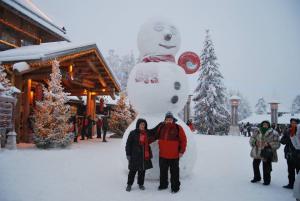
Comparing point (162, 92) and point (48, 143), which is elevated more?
point (162, 92)

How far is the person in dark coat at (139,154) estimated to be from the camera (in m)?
5.57

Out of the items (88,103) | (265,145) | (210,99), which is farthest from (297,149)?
(210,99)

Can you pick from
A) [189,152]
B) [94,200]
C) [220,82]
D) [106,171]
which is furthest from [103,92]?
[220,82]

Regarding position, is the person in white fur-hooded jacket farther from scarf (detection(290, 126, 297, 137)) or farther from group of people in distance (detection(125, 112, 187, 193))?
group of people in distance (detection(125, 112, 187, 193))

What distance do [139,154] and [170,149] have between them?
2.02 feet

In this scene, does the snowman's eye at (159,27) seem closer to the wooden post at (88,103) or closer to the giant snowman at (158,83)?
the giant snowman at (158,83)

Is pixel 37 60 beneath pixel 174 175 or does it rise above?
above

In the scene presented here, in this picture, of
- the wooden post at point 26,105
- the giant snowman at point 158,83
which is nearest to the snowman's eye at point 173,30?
the giant snowman at point 158,83

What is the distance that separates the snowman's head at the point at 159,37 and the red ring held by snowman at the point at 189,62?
552mm

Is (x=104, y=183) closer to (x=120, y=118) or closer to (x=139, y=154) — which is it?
(x=139, y=154)

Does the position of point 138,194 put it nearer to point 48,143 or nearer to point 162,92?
point 162,92

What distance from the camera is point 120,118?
19.4m

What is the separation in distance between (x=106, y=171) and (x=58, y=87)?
6119 millimetres

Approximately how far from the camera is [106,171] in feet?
24.0
